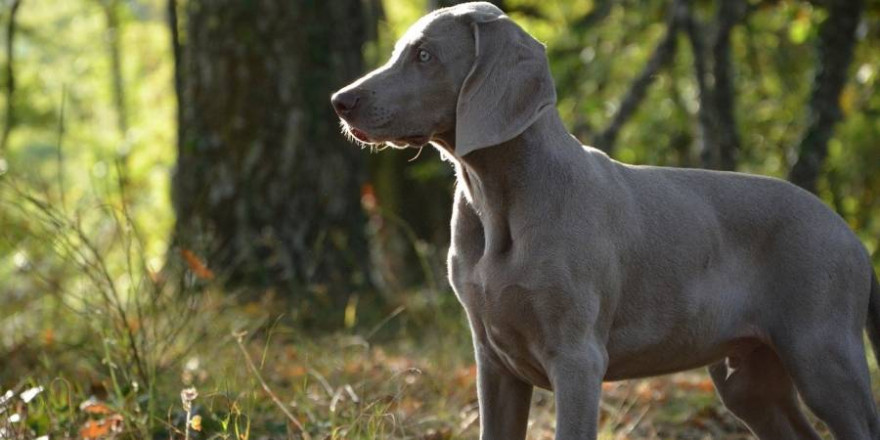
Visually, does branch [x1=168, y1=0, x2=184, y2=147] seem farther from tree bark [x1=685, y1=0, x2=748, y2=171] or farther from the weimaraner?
the weimaraner

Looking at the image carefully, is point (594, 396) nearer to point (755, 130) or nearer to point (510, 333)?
point (510, 333)

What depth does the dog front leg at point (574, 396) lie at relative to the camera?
3697mm

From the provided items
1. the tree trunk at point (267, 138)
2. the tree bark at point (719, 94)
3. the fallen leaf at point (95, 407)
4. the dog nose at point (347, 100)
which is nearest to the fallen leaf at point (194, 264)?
the fallen leaf at point (95, 407)

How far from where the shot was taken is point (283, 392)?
226 inches

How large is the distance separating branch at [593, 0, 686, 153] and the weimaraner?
4340 millimetres

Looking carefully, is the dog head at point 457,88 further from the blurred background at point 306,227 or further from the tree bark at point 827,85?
the tree bark at point 827,85

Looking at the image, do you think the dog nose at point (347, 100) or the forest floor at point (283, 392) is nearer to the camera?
the dog nose at point (347, 100)

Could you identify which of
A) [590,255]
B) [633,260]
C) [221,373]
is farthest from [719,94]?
[590,255]

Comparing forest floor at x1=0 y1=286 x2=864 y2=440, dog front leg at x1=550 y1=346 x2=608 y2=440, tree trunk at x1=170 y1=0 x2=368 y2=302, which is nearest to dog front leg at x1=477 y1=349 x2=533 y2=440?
forest floor at x1=0 y1=286 x2=864 y2=440

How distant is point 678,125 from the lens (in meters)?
11.6

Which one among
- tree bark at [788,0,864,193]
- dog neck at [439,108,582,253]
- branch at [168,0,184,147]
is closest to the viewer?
dog neck at [439,108,582,253]

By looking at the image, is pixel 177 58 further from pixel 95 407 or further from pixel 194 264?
pixel 95 407

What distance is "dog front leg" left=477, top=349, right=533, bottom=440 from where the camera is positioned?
4.13m

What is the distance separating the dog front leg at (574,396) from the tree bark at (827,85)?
4.53 metres
